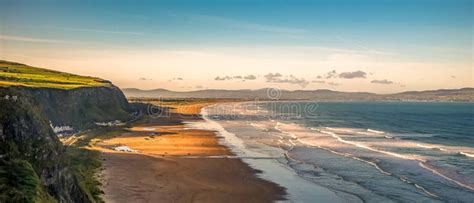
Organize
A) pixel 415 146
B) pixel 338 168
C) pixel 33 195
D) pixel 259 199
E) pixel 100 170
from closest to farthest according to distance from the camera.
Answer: pixel 33 195
pixel 259 199
pixel 100 170
pixel 338 168
pixel 415 146

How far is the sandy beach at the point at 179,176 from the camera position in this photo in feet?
107

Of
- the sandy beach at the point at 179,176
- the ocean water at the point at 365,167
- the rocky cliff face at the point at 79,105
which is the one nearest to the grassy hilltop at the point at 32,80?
the rocky cliff face at the point at 79,105

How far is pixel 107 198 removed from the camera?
29.9 m

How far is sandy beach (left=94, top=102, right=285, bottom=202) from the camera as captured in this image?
3269 centimetres

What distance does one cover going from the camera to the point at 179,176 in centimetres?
4034

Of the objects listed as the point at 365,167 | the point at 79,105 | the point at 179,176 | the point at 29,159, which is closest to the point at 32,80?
the point at 79,105

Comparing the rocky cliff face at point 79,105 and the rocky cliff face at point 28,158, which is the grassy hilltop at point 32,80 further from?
the rocky cliff face at point 28,158

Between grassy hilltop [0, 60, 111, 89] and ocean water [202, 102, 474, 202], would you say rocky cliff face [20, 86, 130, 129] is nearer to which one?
grassy hilltop [0, 60, 111, 89]

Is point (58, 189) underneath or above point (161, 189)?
above

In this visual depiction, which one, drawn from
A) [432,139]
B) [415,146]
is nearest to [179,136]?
[415,146]

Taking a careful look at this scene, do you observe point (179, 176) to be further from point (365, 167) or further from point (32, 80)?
point (32, 80)

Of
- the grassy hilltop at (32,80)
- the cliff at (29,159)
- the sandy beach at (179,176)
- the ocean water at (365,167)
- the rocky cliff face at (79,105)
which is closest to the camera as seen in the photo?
the cliff at (29,159)

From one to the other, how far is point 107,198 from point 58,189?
10.1 meters

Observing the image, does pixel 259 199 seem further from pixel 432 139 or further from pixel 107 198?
pixel 432 139
